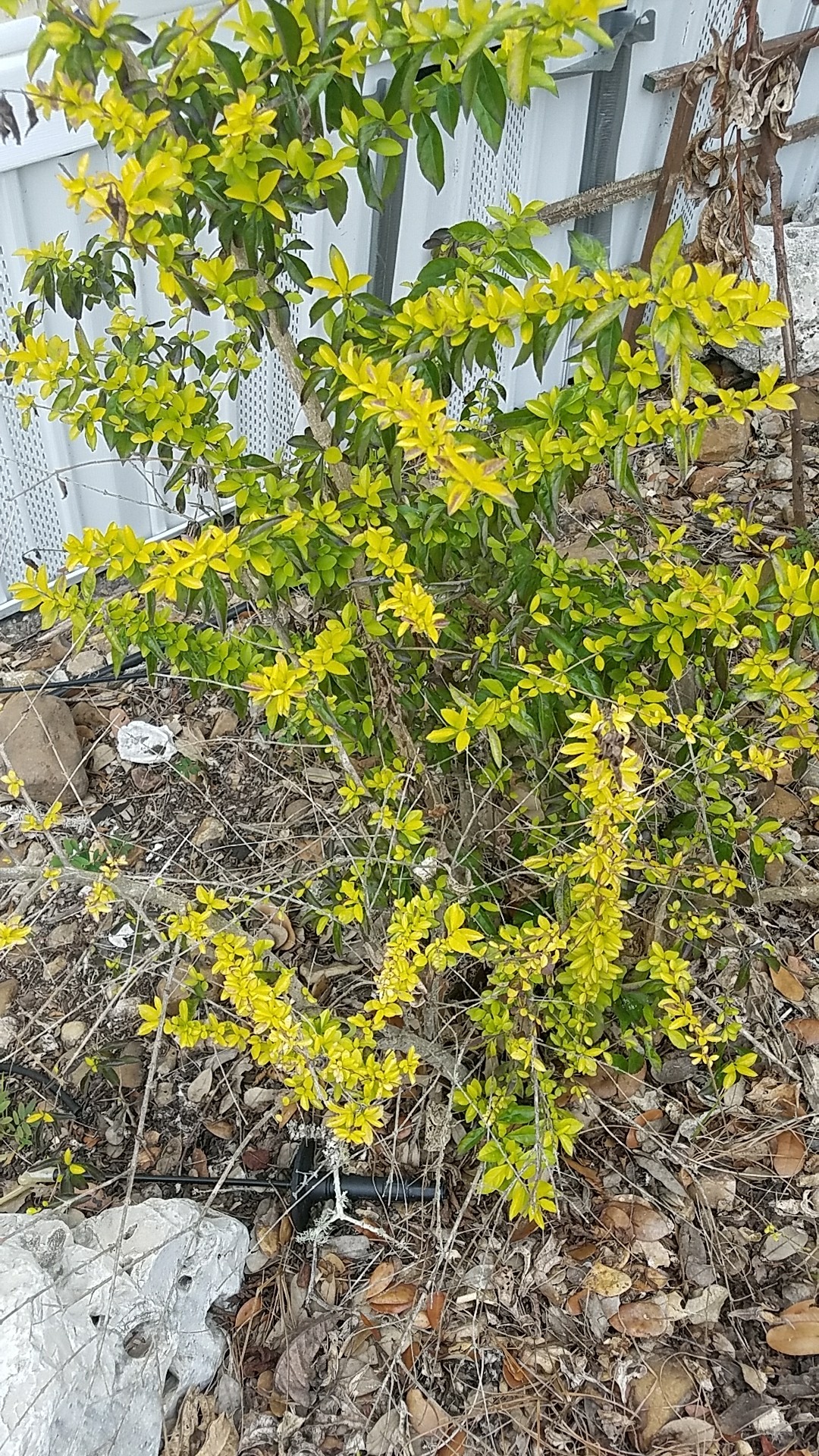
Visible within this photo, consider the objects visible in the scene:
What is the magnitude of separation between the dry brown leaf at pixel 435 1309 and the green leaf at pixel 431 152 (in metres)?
1.86

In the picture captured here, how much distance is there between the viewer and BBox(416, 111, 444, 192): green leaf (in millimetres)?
1296

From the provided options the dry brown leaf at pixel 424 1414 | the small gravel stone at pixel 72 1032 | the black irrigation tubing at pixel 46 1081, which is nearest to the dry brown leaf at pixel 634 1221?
the dry brown leaf at pixel 424 1414

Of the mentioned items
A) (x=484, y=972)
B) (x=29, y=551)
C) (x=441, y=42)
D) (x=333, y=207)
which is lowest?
(x=484, y=972)

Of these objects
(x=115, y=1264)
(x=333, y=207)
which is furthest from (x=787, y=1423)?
(x=333, y=207)

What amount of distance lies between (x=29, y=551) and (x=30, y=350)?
1.76m

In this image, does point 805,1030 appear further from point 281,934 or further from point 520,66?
point 520,66

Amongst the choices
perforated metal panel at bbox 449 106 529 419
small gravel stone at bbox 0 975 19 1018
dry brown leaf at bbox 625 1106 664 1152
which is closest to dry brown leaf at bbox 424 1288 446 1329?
dry brown leaf at bbox 625 1106 664 1152

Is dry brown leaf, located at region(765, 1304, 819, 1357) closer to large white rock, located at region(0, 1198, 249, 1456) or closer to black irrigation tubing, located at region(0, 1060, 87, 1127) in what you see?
large white rock, located at region(0, 1198, 249, 1456)

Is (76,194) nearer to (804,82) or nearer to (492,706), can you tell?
(492,706)

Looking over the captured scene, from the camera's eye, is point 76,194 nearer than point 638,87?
Yes

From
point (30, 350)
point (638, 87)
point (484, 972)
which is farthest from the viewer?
point (638, 87)

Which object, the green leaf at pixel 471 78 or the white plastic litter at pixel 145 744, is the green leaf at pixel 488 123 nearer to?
the green leaf at pixel 471 78

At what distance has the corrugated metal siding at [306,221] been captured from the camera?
2615 millimetres

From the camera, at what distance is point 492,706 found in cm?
155
